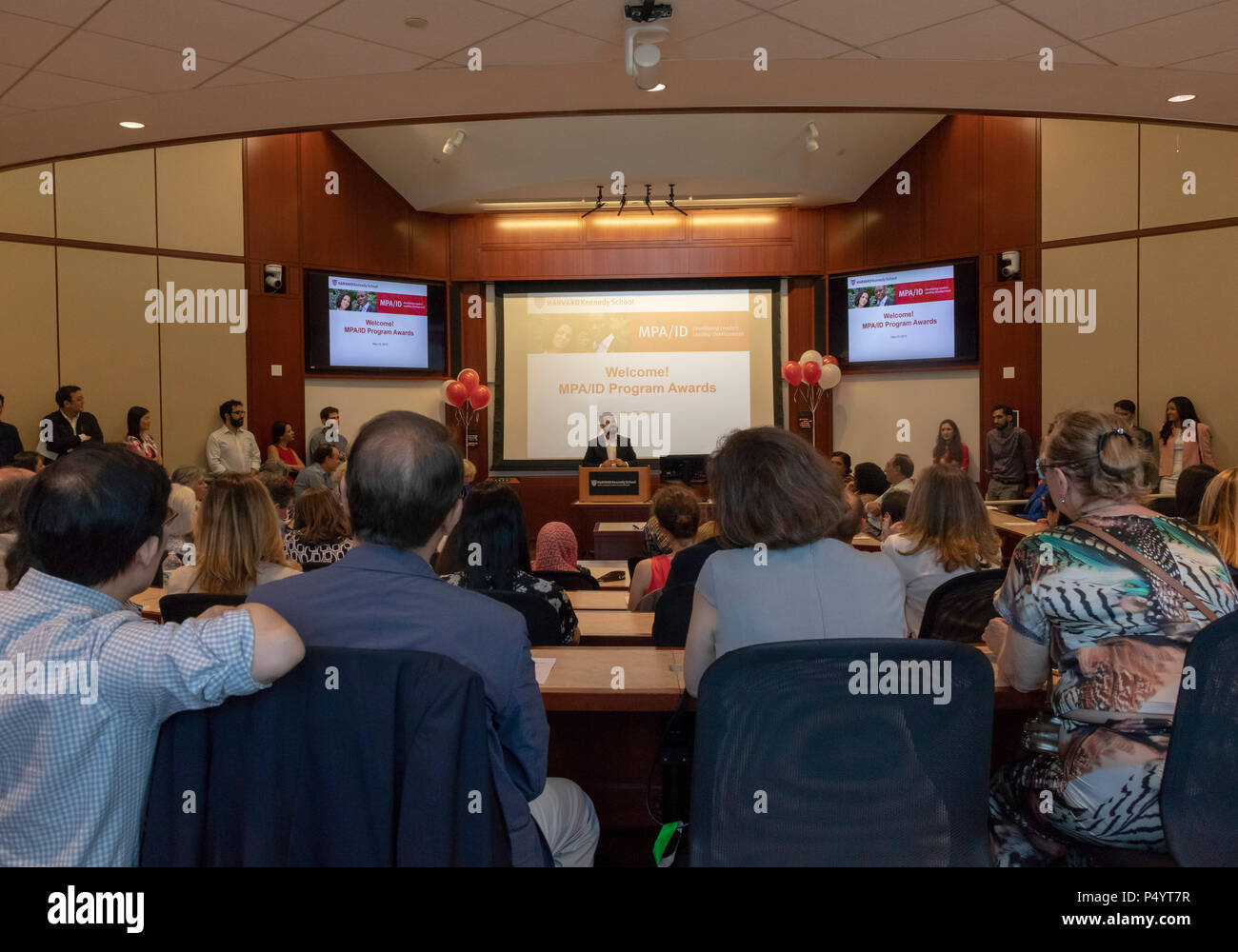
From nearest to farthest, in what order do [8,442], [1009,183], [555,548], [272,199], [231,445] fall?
[555,548] < [8,442] < [231,445] < [1009,183] < [272,199]

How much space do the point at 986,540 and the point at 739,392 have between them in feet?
25.9

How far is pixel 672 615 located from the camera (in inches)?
101

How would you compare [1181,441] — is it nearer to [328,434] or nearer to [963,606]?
[963,606]

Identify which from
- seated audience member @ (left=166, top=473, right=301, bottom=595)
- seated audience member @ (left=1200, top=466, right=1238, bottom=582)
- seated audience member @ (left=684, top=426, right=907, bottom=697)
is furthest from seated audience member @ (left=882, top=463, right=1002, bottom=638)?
seated audience member @ (left=166, top=473, right=301, bottom=595)

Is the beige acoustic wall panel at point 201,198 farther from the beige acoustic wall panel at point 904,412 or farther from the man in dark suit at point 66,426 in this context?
the beige acoustic wall panel at point 904,412

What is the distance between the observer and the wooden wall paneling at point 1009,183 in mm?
9109

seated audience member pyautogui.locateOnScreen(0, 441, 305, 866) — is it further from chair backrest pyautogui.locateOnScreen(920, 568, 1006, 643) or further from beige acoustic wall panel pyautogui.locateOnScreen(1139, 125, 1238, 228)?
beige acoustic wall panel pyautogui.locateOnScreen(1139, 125, 1238, 228)

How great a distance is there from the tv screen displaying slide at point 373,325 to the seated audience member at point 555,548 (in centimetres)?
633

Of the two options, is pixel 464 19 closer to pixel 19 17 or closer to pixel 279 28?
pixel 279 28

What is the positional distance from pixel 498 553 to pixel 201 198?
8038 millimetres

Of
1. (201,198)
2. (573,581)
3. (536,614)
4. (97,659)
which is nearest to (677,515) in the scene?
(573,581)
